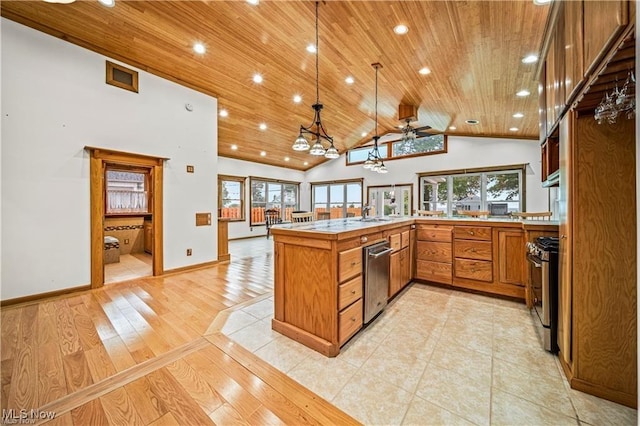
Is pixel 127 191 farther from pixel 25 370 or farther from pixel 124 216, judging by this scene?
pixel 25 370

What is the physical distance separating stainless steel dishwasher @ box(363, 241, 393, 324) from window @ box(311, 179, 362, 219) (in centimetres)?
644

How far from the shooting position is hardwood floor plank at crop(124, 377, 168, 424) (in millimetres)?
1415

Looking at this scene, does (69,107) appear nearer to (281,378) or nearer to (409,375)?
(281,378)

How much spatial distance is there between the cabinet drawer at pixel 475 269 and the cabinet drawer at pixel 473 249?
0.07 m

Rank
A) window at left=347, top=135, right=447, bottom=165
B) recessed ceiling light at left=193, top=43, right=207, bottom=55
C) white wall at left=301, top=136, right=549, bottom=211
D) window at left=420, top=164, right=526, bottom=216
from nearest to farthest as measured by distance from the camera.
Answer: recessed ceiling light at left=193, top=43, right=207, bottom=55 < white wall at left=301, top=136, right=549, bottom=211 < window at left=420, top=164, right=526, bottom=216 < window at left=347, top=135, right=447, bottom=165

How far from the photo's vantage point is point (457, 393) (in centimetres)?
158

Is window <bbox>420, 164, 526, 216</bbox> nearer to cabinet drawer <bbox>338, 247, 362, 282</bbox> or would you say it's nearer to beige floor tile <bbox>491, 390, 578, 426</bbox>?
cabinet drawer <bbox>338, 247, 362, 282</bbox>

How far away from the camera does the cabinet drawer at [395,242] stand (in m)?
2.93

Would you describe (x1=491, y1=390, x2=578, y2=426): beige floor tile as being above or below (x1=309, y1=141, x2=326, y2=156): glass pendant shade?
below

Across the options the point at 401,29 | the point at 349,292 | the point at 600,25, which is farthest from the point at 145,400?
the point at 401,29

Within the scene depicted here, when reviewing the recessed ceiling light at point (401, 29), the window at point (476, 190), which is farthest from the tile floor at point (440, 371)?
the window at point (476, 190)

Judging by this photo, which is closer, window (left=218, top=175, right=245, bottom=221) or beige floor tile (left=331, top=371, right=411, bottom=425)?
beige floor tile (left=331, top=371, right=411, bottom=425)

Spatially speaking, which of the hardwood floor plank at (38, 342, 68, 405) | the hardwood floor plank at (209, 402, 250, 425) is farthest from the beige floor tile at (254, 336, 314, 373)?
the hardwood floor plank at (38, 342, 68, 405)

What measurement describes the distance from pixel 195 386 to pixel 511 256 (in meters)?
3.46
